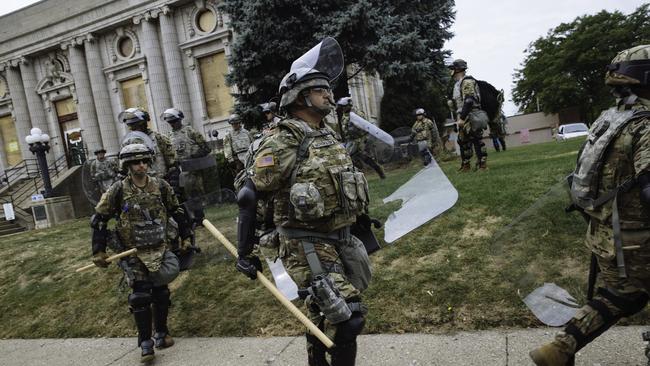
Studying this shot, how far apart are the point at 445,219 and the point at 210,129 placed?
17.1 m

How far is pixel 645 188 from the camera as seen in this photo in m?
2.15

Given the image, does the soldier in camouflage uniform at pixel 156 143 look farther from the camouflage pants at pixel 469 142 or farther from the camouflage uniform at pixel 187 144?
the camouflage pants at pixel 469 142

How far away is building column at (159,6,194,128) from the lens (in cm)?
2109

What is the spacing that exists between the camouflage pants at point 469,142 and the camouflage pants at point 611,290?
17.2ft

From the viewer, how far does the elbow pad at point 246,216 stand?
8.90ft

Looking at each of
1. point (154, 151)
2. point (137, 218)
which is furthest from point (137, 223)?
point (154, 151)

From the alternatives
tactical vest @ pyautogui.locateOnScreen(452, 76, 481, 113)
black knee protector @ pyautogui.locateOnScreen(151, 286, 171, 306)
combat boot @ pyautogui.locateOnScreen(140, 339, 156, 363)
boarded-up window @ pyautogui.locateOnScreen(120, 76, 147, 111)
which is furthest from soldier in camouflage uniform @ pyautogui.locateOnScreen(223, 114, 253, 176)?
boarded-up window @ pyautogui.locateOnScreen(120, 76, 147, 111)

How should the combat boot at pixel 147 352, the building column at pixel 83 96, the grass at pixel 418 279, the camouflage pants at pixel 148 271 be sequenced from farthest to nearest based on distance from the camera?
the building column at pixel 83 96 < the camouflage pants at pixel 148 271 < the combat boot at pixel 147 352 < the grass at pixel 418 279

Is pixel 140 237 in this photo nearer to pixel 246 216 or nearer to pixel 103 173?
pixel 246 216

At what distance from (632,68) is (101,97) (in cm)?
2538

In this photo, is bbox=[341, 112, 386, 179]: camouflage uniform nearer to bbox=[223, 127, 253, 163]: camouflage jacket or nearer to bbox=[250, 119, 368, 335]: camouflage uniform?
bbox=[250, 119, 368, 335]: camouflage uniform

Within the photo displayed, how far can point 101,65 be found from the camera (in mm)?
23578

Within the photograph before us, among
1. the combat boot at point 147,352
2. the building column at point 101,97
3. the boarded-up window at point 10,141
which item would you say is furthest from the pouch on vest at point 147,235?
the boarded-up window at point 10,141

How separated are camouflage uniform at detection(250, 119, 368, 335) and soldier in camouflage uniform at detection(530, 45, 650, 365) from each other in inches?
48.8
